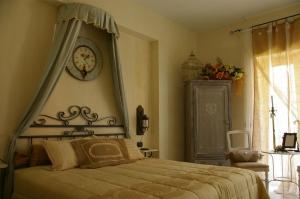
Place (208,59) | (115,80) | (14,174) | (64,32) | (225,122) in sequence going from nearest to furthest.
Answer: (14,174) < (64,32) < (115,80) < (225,122) < (208,59)

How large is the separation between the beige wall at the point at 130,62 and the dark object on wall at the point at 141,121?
8cm

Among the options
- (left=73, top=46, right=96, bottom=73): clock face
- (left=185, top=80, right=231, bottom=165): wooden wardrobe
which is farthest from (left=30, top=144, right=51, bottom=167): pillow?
(left=185, top=80, right=231, bottom=165): wooden wardrobe

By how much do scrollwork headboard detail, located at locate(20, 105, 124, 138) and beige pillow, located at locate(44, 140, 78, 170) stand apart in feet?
1.27

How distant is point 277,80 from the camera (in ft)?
13.1

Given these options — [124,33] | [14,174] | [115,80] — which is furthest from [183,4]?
[14,174]

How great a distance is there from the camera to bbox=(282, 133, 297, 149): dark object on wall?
3409mm

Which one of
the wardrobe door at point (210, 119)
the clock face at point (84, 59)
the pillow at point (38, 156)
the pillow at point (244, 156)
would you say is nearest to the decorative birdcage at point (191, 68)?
the wardrobe door at point (210, 119)

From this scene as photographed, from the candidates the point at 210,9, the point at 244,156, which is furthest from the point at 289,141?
the point at 210,9

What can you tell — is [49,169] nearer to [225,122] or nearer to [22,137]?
[22,137]

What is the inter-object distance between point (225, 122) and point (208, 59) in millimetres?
1453

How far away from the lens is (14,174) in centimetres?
226

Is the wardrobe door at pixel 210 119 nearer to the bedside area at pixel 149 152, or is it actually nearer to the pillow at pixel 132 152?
the bedside area at pixel 149 152

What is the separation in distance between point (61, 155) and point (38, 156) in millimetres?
300

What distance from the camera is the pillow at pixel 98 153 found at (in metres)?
2.43
